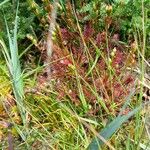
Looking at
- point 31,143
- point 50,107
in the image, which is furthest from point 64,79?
point 31,143

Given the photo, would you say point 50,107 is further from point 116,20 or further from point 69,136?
point 116,20

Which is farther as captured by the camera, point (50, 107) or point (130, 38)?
point (130, 38)

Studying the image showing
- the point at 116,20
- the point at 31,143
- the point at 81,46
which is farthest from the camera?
the point at 116,20

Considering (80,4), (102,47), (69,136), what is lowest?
(69,136)

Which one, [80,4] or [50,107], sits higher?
[80,4]

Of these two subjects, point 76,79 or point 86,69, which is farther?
point 86,69

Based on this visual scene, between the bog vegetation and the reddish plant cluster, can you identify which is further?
the reddish plant cluster

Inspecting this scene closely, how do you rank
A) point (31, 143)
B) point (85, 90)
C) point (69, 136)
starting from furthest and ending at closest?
1. point (85, 90)
2. point (69, 136)
3. point (31, 143)

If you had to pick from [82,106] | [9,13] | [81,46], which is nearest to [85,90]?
[82,106]

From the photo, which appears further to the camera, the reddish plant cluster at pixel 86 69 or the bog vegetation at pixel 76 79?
the reddish plant cluster at pixel 86 69
